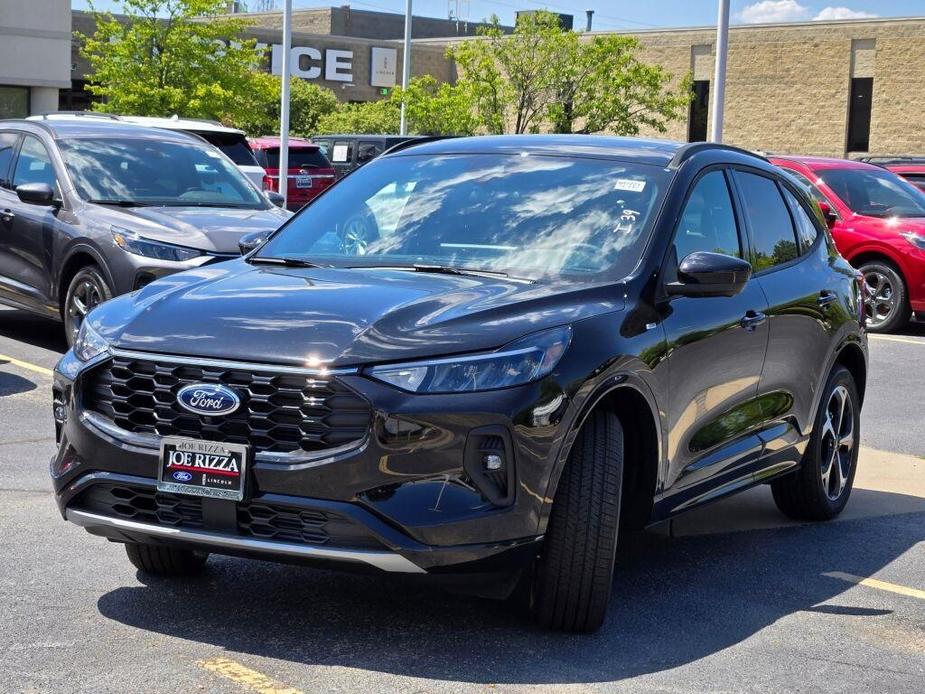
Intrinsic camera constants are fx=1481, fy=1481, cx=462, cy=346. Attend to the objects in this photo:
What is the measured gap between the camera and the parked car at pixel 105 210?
10625 mm

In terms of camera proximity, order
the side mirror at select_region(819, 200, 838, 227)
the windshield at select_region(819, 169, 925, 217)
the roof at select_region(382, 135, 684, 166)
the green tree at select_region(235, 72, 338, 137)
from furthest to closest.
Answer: the green tree at select_region(235, 72, 338, 137) < the windshield at select_region(819, 169, 925, 217) < the side mirror at select_region(819, 200, 838, 227) < the roof at select_region(382, 135, 684, 166)

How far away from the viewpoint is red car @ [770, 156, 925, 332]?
15727 mm

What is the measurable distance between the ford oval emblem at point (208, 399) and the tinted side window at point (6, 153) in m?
8.31

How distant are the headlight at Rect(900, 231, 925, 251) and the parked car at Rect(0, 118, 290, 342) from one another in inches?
283

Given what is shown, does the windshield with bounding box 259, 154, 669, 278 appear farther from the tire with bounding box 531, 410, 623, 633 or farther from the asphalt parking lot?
the asphalt parking lot

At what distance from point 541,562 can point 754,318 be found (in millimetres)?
1791

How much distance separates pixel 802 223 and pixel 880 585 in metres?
1.90

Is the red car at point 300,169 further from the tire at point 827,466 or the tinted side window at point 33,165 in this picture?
the tire at point 827,466

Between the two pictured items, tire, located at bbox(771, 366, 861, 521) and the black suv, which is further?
tire, located at bbox(771, 366, 861, 521)

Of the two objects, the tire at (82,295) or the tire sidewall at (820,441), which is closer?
the tire sidewall at (820,441)

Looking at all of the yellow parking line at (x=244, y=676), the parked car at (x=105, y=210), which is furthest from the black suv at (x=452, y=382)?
the parked car at (x=105, y=210)

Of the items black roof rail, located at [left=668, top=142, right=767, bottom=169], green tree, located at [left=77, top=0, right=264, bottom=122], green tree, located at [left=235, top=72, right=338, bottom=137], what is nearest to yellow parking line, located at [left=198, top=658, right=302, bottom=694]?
black roof rail, located at [left=668, top=142, right=767, bottom=169]

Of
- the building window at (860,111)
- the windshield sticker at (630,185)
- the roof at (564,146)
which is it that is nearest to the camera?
the windshield sticker at (630,185)

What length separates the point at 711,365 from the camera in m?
5.72
